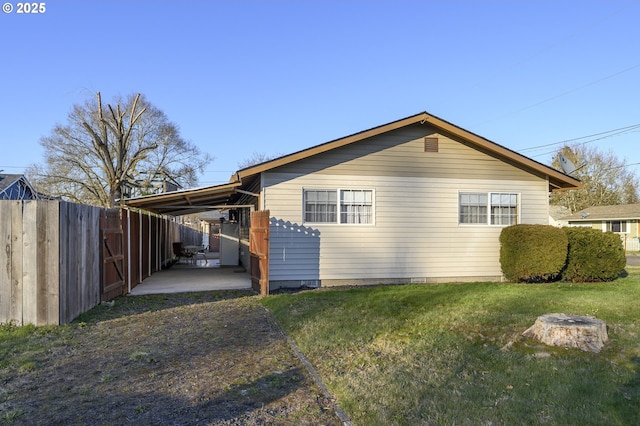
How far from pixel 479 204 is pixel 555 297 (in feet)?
12.1

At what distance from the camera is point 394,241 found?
11461mm

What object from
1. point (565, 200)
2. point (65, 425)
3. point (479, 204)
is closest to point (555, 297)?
point (479, 204)

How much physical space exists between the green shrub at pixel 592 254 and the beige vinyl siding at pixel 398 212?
1067 mm

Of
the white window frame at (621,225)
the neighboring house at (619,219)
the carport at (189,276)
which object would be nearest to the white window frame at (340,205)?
the carport at (189,276)

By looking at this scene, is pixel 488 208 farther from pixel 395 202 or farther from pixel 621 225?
pixel 621 225

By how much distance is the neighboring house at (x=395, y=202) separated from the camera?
1083 cm

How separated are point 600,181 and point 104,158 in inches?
1708

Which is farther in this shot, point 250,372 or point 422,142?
point 422,142

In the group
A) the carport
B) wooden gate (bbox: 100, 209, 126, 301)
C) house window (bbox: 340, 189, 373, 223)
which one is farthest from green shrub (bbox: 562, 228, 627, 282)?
wooden gate (bbox: 100, 209, 126, 301)

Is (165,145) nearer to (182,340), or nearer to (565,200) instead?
(182,340)

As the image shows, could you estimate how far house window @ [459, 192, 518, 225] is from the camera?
1198cm

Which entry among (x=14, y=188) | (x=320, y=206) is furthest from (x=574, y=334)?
(x=14, y=188)

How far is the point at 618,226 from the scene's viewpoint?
116ft

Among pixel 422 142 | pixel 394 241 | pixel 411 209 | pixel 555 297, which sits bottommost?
pixel 555 297
